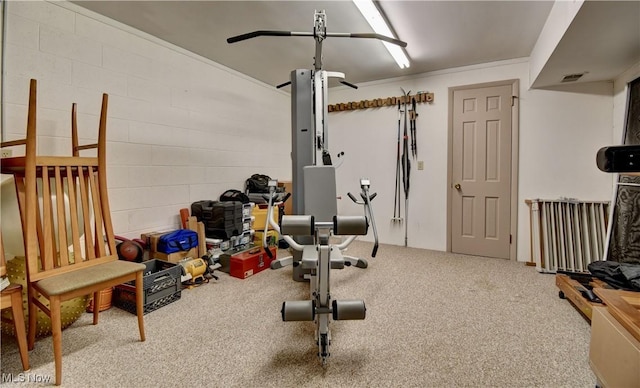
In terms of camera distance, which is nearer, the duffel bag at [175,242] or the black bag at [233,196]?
the duffel bag at [175,242]

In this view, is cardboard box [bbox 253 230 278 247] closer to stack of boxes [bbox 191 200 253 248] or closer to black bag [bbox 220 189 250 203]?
stack of boxes [bbox 191 200 253 248]

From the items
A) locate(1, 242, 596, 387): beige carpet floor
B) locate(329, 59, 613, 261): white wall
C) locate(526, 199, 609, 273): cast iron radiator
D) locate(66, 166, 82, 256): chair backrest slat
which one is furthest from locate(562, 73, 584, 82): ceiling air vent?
locate(66, 166, 82, 256): chair backrest slat

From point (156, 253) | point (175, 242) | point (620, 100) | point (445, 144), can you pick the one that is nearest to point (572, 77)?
point (620, 100)

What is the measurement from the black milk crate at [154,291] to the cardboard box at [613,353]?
2.83 metres

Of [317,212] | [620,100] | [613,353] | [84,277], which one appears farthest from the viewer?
[620,100]

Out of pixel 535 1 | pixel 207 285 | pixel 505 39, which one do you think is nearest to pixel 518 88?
pixel 505 39

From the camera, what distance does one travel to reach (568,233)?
3316mm

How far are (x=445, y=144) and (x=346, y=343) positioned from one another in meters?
3.20

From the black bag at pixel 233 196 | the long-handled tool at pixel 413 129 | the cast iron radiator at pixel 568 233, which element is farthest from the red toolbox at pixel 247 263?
the cast iron radiator at pixel 568 233

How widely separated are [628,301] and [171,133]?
3907 mm

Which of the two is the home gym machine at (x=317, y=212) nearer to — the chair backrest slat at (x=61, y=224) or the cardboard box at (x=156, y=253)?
the cardboard box at (x=156, y=253)

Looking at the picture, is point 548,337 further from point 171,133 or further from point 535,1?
point 171,133

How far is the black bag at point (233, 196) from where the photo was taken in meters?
3.82

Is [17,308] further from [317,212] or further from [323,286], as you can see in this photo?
[317,212]
